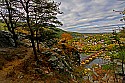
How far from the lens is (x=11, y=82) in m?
17.0

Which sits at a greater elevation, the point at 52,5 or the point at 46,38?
the point at 52,5

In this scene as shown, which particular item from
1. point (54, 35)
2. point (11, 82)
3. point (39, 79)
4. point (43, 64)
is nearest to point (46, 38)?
point (54, 35)

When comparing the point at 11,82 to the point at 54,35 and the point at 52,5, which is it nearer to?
the point at 54,35

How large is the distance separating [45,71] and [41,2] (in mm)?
8397

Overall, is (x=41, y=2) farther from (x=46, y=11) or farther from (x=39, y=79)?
(x=39, y=79)

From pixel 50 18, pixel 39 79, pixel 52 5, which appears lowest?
pixel 39 79

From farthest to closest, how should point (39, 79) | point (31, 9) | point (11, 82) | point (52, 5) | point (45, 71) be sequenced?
point (52, 5) → point (31, 9) → point (45, 71) → point (39, 79) → point (11, 82)

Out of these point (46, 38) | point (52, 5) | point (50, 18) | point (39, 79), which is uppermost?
point (52, 5)

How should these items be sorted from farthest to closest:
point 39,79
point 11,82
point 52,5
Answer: point 52,5, point 39,79, point 11,82

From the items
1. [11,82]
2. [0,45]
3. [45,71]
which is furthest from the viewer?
[0,45]

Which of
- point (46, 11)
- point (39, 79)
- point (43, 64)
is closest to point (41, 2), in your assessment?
point (46, 11)

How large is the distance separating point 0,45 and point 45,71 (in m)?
12.0

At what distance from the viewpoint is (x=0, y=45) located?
97.5 feet

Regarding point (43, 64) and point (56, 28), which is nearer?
point (43, 64)
